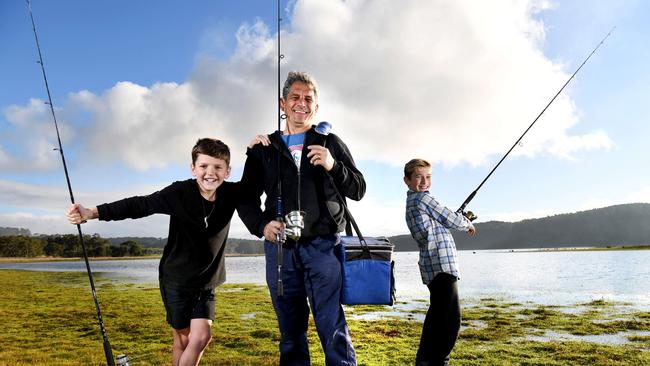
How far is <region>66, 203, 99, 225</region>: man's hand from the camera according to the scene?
4.68 metres

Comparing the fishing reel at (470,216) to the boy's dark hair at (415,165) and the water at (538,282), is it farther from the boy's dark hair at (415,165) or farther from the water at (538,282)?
the water at (538,282)

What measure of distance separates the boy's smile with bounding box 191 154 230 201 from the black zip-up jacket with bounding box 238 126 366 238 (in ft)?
1.44

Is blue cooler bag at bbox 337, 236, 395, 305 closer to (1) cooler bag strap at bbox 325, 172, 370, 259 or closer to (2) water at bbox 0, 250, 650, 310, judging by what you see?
(1) cooler bag strap at bbox 325, 172, 370, 259

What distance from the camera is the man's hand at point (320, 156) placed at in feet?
12.9

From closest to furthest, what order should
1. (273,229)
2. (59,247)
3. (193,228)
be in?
(273,229) < (193,228) < (59,247)

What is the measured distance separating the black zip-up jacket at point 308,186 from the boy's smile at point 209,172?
0.44 metres

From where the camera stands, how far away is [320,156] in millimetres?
3945

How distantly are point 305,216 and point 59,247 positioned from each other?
520 feet

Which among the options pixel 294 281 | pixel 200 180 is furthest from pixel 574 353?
pixel 200 180

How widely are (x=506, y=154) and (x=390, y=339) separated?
4633 millimetres

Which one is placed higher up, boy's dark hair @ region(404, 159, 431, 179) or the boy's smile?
boy's dark hair @ region(404, 159, 431, 179)

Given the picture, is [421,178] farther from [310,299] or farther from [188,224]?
[188,224]

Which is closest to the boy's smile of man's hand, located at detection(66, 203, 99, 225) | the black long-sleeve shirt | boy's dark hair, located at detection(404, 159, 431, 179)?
the black long-sleeve shirt

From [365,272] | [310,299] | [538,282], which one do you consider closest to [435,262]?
[365,272]
